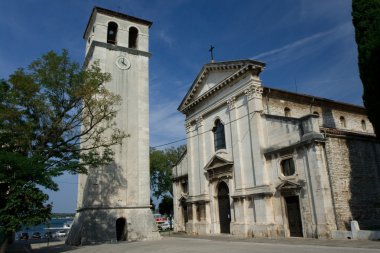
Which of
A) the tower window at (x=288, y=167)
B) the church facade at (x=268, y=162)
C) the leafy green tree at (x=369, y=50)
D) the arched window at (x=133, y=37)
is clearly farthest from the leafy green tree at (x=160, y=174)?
the leafy green tree at (x=369, y=50)

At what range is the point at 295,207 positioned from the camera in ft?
58.3

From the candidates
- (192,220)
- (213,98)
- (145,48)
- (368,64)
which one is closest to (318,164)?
(368,64)

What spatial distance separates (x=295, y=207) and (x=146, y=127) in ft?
38.8

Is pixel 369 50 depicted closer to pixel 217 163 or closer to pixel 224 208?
pixel 217 163

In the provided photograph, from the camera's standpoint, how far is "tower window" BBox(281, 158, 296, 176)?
18188 mm

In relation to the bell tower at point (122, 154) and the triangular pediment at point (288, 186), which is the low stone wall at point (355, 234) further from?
the bell tower at point (122, 154)

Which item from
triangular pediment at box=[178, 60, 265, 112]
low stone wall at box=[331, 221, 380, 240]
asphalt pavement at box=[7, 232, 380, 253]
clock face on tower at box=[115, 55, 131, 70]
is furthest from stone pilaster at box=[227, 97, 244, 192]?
clock face on tower at box=[115, 55, 131, 70]

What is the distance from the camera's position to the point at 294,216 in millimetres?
17844

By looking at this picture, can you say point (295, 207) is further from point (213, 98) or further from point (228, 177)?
point (213, 98)

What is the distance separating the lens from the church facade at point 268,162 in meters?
16.8

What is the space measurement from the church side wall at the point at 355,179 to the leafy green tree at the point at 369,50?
3326mm

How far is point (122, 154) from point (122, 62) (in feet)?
23.4

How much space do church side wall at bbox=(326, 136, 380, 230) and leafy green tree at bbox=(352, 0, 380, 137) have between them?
10.9ft

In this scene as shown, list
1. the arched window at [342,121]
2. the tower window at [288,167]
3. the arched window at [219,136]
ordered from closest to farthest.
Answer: the tower window at [288,167]
the arched window at [219,136]
the arched window at [342,121]
